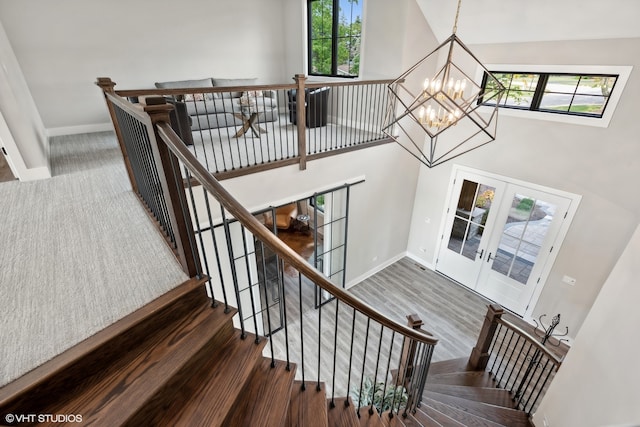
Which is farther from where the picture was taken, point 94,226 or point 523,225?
point 523,225

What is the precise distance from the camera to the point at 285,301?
125 inches

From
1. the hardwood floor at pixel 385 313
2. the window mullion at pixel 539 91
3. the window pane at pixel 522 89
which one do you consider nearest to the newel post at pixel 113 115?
the hardwood floor at pixel 385 313

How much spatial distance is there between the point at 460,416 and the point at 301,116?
372cm

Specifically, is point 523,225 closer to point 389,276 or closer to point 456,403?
point 389,276

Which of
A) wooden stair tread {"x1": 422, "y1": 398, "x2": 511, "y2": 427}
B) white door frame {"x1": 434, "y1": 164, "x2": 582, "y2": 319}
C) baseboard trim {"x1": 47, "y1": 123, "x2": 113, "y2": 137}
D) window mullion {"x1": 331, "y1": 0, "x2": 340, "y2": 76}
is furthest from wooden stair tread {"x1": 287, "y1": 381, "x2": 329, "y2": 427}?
window mullion {"x1": 331, "y1": 0, "x2": 340, "y2": 76}

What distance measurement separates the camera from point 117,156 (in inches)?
151

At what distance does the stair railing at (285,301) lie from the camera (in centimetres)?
135

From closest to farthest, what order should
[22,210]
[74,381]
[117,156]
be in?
[74,381] → [22,210] → [117,156]

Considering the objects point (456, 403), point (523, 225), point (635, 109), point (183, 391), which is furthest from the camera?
point (523, 225)

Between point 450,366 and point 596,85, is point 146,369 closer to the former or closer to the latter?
point 450,366

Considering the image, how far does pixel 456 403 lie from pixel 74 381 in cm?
335

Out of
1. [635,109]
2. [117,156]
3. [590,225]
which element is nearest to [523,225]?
[590,225]

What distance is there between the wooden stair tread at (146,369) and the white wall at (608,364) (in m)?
2.53

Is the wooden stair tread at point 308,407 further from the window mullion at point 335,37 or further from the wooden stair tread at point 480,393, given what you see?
the window mullion at point 335,37
